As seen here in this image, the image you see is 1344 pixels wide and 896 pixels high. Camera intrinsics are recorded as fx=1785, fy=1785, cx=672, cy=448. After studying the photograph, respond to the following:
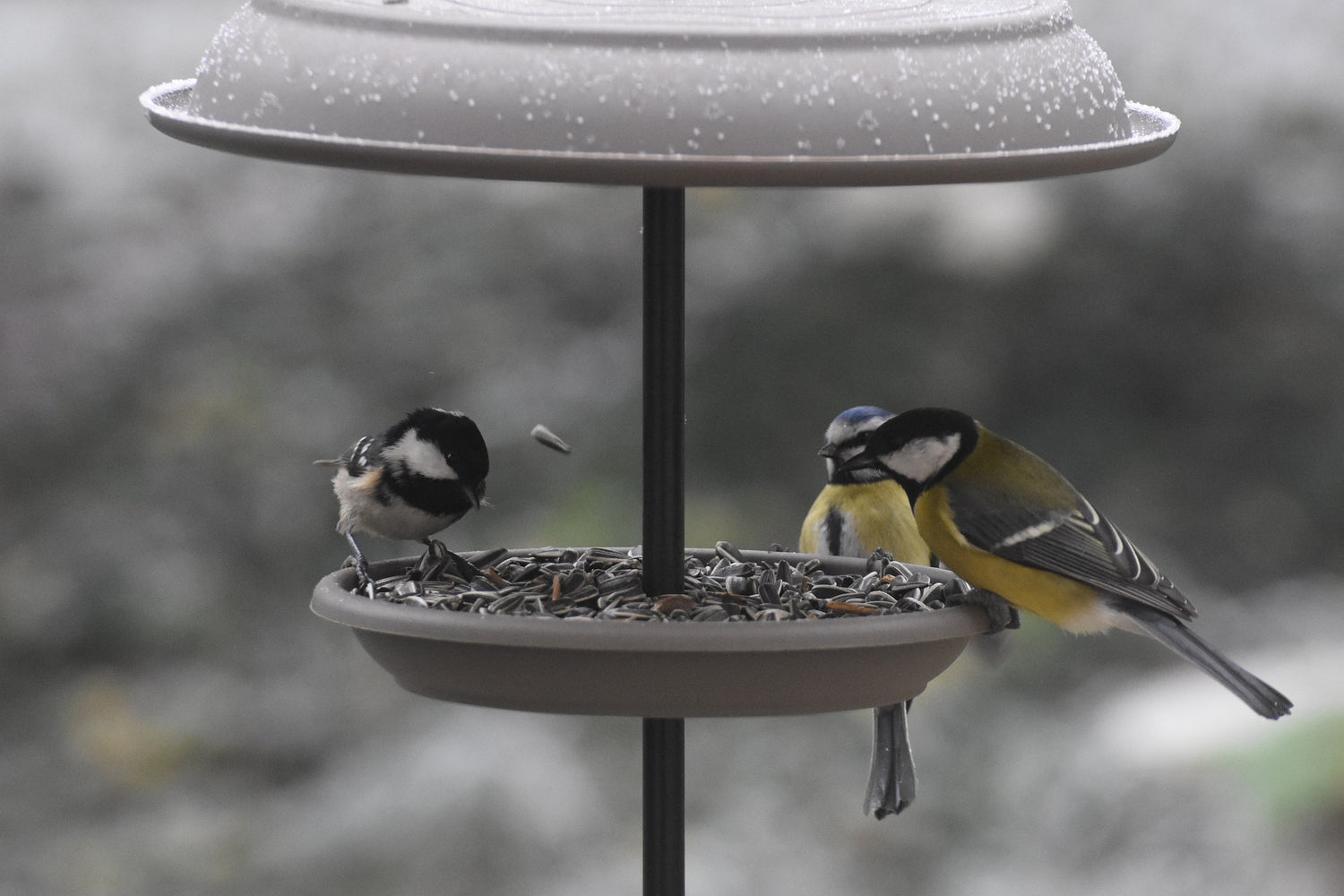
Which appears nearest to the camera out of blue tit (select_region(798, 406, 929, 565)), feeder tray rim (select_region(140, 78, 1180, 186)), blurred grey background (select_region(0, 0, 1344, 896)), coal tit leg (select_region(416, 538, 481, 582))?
feeder tray rim (select_region(140, 78, 1180, 186))

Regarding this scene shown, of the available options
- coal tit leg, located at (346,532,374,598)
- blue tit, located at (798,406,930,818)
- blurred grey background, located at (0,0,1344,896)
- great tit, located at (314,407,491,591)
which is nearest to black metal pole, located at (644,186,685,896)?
coal tit leg, located at (346,532,374,598)

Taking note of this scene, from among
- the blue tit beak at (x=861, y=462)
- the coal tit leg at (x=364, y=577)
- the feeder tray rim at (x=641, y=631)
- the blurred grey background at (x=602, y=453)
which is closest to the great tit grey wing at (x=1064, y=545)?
the blue tit beak at (x=861, y=462)

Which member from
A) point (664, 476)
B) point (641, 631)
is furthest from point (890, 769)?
point (641, 631)

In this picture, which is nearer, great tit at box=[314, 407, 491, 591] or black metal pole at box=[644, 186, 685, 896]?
black metal pole at box=[644, 186, 685, 896]

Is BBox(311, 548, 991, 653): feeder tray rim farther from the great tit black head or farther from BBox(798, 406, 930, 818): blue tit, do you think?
BBox(798, 406, 930, 818): blue tit

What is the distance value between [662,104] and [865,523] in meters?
1.70

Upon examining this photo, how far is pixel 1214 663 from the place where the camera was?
2129 mm

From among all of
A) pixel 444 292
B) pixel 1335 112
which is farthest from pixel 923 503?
pixel 1335 112

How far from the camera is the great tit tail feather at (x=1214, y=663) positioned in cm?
198

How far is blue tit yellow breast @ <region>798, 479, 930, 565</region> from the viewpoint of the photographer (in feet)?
9.75

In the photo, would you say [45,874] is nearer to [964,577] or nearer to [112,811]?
[112,811]

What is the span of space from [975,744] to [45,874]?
7.78 ft

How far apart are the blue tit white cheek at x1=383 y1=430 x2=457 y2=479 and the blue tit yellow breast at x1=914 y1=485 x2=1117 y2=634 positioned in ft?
2.03

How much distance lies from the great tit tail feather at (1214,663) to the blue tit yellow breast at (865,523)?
2.36 feet
